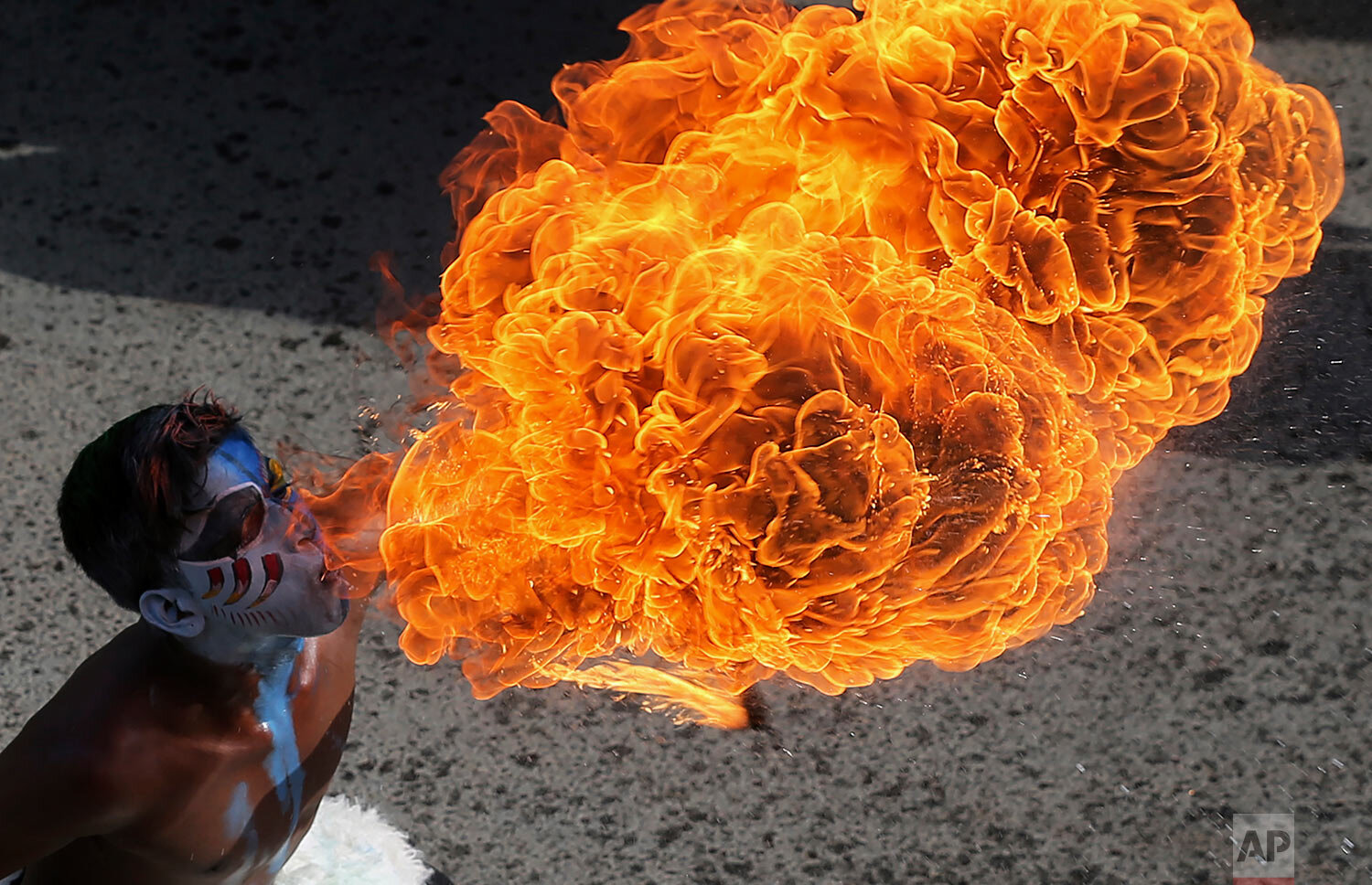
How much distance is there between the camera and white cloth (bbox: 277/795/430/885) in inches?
95.2

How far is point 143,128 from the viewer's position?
505 cm

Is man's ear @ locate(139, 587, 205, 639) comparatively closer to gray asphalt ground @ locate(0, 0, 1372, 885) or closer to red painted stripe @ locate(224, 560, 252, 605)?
red painted stripe @ locate(224, 560, 252, 605)

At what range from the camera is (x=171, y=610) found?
1826mm

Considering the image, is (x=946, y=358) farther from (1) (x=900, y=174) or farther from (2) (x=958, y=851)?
(2) (x=958, y=851)

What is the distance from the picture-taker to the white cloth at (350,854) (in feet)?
7.93

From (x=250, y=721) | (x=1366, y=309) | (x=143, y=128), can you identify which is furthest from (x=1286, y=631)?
(x=143, y=128)

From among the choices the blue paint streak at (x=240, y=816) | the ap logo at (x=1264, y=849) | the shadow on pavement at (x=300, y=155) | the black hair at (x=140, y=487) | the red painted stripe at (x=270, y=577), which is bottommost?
the ap logo at (x=1264, y=849)

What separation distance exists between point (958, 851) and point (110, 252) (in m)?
3.35

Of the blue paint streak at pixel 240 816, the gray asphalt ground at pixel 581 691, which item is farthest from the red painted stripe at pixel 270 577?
the gray asphalt ground at pixel 581 691

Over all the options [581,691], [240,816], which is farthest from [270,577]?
[581,691]

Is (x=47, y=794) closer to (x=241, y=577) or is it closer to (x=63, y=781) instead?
(x=63, y=781)

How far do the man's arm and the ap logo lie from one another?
231 cm

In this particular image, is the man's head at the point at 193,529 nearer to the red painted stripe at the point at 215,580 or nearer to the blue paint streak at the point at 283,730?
the red painted stripe at the point at 215,580

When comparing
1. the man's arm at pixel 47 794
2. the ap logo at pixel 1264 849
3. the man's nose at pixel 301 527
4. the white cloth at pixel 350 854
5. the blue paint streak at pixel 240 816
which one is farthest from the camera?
the ap logo at pixel 1264 849
